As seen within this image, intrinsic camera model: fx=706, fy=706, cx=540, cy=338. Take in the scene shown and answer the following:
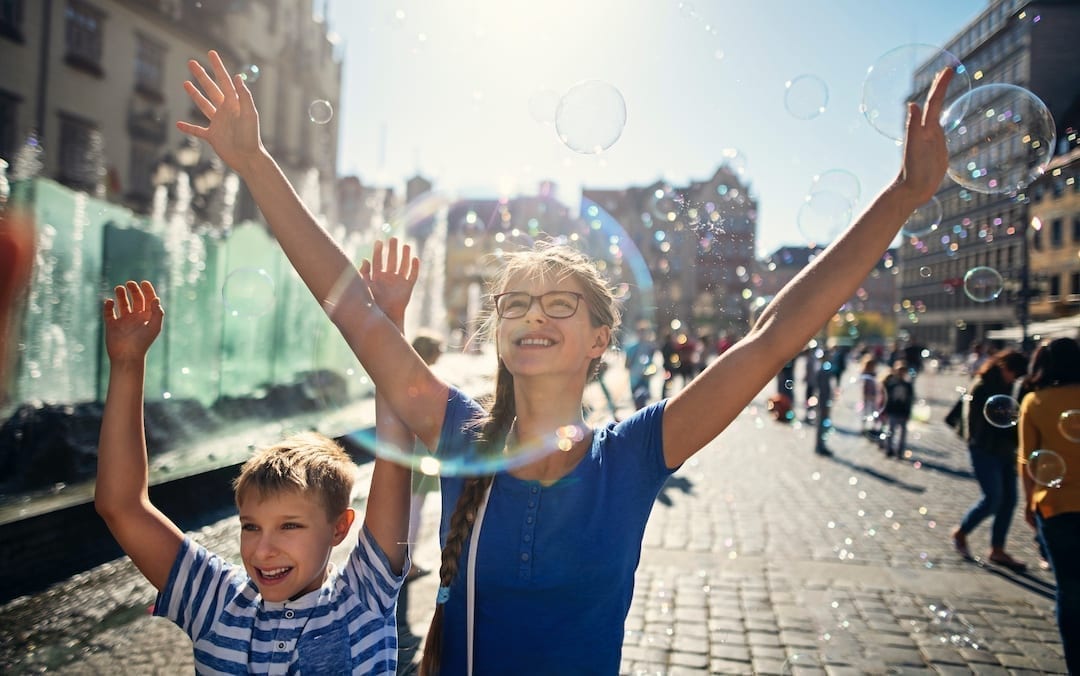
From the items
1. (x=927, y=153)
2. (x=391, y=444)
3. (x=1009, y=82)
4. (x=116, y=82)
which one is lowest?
(x=391, y=444)

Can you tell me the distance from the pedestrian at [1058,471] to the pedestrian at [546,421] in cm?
278

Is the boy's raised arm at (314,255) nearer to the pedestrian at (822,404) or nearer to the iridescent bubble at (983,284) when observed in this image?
the iridescent bubble at (983,284)

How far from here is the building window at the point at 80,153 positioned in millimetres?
20094

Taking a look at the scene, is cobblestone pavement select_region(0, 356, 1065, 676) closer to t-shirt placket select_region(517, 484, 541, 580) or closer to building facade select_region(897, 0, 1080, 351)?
t-shirt placket select_region(517, 484, 541, 580)

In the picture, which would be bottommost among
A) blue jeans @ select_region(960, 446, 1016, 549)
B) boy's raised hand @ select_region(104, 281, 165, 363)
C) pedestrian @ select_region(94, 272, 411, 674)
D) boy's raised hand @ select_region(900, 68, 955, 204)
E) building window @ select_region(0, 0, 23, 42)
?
blue jeans @ select_region(960, 446, 1016, 549)

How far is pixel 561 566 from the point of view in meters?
1.50

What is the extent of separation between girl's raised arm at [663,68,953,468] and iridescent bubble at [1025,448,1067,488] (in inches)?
109

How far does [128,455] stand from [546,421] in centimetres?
104

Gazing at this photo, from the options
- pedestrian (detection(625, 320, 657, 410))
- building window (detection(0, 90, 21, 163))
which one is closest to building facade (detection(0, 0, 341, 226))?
building window (detection(0, 90, 21, 163))

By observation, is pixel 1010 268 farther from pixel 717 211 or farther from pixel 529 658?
pixel 529 658

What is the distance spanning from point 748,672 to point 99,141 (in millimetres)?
24233

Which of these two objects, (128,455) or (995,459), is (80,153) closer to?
(128,455)

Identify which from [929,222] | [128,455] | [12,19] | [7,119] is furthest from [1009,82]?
[7,119]

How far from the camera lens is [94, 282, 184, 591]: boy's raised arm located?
173cm
